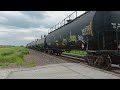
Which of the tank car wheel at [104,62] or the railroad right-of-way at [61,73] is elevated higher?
the tank car wheel at [104,62]

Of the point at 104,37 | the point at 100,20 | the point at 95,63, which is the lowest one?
the point at 95,63

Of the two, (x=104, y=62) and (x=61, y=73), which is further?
(x=104, y=62)

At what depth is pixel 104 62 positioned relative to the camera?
39.8 ft

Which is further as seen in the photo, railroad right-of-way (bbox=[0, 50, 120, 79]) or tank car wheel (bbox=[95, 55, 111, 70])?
tank car wheel (bbox=[95, 55, 111, 70])

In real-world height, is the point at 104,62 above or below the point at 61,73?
above

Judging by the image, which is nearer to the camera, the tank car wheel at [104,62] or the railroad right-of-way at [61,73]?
the railroad right-of-way at [61,73]

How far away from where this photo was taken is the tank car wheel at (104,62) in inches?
460

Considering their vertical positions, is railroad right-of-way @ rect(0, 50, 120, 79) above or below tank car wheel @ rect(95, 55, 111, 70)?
below

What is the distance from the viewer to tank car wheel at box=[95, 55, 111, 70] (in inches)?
460
